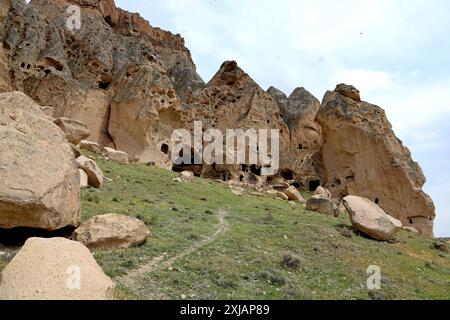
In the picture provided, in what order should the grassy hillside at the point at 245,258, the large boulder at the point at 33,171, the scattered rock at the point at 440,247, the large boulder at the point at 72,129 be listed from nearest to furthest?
1. the grassy hillside at the point at 245,258
2. the large boulder at the point at 33,171
3. the scattered rock at the point at 440,247
4. the large boulder at the point at 72,129

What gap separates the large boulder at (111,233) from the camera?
1174cm

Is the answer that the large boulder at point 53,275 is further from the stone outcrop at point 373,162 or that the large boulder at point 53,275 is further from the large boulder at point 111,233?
the stone outcrop at point 373,162

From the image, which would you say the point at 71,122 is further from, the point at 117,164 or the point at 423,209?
the point at 423,209

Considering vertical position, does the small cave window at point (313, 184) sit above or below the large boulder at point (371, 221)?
above

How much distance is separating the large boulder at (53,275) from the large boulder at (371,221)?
14.7 m

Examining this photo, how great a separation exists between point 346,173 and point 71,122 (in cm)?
2869

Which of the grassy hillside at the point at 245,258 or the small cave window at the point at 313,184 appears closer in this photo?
the grassy hillside at the point at 245,258

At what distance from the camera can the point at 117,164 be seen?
3275 centimetres

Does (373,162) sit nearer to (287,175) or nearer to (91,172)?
(287,175)

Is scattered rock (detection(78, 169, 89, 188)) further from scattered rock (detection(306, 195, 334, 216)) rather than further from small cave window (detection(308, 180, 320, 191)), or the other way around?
small cave window (detection(308, 180, 320, 191))

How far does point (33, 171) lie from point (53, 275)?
14.2 ft

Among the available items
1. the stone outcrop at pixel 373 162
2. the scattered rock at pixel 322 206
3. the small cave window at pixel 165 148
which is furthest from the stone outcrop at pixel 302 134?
the scattered rock at pixel 322 206

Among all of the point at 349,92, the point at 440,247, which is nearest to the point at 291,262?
the point at 440,247
